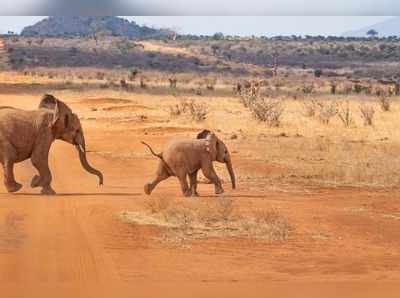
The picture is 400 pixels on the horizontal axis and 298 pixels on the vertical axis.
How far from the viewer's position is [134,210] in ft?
44.0

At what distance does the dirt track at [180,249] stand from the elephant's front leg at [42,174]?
0.92ft

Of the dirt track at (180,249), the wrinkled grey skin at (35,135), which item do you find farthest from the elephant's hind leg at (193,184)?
the wrinkled grey skin at (35,135)

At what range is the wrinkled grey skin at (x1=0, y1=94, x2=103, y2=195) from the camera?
15.0m

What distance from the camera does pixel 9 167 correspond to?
14.9m

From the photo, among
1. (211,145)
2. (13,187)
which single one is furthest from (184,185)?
(13,187)

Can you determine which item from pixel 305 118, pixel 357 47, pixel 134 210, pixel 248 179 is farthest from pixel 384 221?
pixel 357 47

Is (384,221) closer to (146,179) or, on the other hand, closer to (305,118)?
(146,179)

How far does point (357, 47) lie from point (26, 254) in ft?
375

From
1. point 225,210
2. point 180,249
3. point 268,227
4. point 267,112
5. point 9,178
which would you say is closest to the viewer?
point 180,249

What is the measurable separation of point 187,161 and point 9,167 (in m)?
2.72

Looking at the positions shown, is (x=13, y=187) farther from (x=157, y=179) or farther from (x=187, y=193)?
(x=187, y=193)

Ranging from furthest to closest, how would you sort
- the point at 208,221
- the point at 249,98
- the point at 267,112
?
the point at 249,98
the point at 267,112
the point at 208,221

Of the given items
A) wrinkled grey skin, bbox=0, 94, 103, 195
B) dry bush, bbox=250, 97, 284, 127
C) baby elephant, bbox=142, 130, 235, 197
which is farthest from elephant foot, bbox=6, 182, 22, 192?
dry bush, bbox=250, 97, 284, 127

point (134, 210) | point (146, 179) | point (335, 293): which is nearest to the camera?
point (335, 293)
